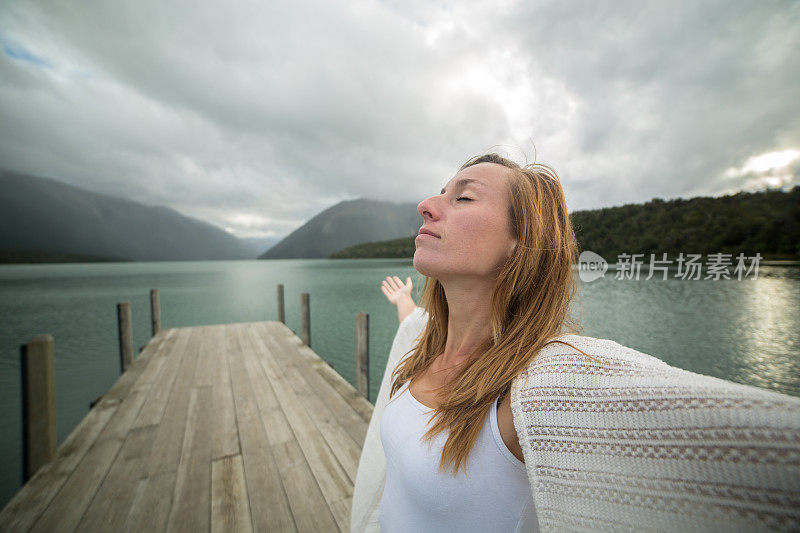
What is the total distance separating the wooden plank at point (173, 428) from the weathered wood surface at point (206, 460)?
0.01 m

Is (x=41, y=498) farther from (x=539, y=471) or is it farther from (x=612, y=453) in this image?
(x=612, y=453)

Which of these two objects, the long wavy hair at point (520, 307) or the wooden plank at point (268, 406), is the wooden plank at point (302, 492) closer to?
the wooden plank at point (268, 406)

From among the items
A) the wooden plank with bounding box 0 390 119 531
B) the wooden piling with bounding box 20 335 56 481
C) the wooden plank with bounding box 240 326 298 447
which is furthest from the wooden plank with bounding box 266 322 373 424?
the wooden piling with bounding box 20 335 56 481

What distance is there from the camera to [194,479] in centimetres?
270

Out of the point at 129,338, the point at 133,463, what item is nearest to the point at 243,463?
the point at 133,463

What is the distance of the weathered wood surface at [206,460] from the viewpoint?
2318 millimetres

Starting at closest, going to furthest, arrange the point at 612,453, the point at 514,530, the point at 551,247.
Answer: the point at 612,453
the point at 514,530
the point at 551,247

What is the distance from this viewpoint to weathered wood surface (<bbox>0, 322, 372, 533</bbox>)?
2.32 metres

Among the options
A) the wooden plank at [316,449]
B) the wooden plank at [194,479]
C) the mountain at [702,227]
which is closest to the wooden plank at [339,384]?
the wooden plank at [316,449]

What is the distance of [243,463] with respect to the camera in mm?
2920

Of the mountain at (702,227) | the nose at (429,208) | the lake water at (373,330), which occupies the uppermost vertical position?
the mountain at (702,227)

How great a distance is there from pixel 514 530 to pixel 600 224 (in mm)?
24589

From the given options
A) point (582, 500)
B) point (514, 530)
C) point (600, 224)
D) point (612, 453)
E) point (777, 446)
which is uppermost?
point (600, 224)

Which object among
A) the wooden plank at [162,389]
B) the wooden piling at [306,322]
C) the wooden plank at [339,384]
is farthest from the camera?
the wooden piling at [306,322]
